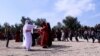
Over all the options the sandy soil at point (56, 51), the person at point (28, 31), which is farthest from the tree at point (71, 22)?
the person at point (28, 31)

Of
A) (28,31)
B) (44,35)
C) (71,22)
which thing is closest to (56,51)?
(28,31)

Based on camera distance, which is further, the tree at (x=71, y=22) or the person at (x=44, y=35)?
the tree at (x=71, y=22)

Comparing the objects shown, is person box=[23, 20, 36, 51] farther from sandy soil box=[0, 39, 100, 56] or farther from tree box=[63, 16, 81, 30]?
tree box=[63, 16, 81, 30]

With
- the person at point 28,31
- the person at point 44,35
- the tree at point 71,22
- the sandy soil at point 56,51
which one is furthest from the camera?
the tree at point 71,22

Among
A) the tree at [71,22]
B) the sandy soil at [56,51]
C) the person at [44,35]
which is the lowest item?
the sandy soil at [56,51]

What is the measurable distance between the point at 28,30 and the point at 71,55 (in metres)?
4.56

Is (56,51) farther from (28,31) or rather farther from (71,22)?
(71,22)

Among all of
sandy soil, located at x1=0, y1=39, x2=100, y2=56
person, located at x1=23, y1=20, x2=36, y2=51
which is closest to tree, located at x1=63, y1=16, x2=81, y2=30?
sandy soil, located at x1=0, y1=39, x2=100, y2=56

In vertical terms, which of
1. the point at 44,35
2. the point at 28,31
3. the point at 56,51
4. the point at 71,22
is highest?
the point at 71,22

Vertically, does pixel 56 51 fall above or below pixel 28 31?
below

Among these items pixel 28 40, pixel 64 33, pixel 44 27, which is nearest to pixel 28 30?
pixel 28 40

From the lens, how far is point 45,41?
68.9 ft

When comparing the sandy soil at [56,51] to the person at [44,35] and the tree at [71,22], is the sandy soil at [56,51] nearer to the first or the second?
the person at [44,35]

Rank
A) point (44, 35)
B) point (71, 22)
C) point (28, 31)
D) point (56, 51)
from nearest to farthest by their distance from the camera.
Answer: point (56, 51)
point (28, 31)
point (44, 35)
point (71, 22)
